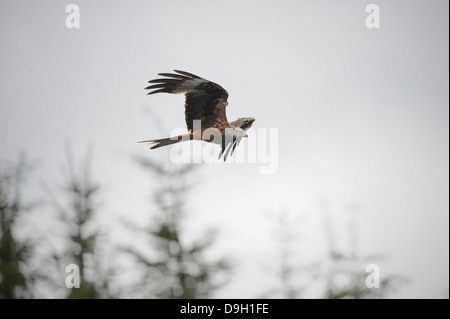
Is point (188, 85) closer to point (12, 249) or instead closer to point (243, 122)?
point (243, 122)

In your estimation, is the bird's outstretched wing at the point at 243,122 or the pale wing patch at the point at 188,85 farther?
the bird's outstretched wing at the point at 243,122

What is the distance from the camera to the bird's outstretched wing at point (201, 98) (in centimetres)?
688

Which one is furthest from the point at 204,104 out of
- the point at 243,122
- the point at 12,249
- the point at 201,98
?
the point at 12,249

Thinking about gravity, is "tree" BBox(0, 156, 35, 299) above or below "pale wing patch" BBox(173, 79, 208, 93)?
below

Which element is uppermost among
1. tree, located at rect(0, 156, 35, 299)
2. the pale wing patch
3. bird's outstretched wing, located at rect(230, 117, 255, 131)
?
the pale wing patch

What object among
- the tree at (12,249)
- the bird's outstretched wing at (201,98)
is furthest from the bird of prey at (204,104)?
the tree at (12,249)

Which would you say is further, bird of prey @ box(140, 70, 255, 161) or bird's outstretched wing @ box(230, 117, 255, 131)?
bird's outstretched wing @ box(230, 117, 255, 131)

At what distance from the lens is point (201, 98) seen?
23.3 feet

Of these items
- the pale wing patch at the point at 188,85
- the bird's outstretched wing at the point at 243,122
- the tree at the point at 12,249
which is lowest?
the tree at the point at 12,249

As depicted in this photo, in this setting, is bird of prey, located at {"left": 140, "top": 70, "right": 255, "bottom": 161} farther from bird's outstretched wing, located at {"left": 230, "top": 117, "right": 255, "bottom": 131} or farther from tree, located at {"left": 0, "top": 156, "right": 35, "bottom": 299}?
tree, located at {"left": 0, "top": 156, "right": 35, "bottom": 299}

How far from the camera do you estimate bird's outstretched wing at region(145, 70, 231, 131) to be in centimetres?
688

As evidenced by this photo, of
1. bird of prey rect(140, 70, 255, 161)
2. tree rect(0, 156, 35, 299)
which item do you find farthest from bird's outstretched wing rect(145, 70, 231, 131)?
tree rect(0, 156, 35, 299)

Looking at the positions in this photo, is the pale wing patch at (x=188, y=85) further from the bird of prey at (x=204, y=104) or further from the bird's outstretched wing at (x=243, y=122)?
the bird's outstretched wing at (x=243, y=122)
